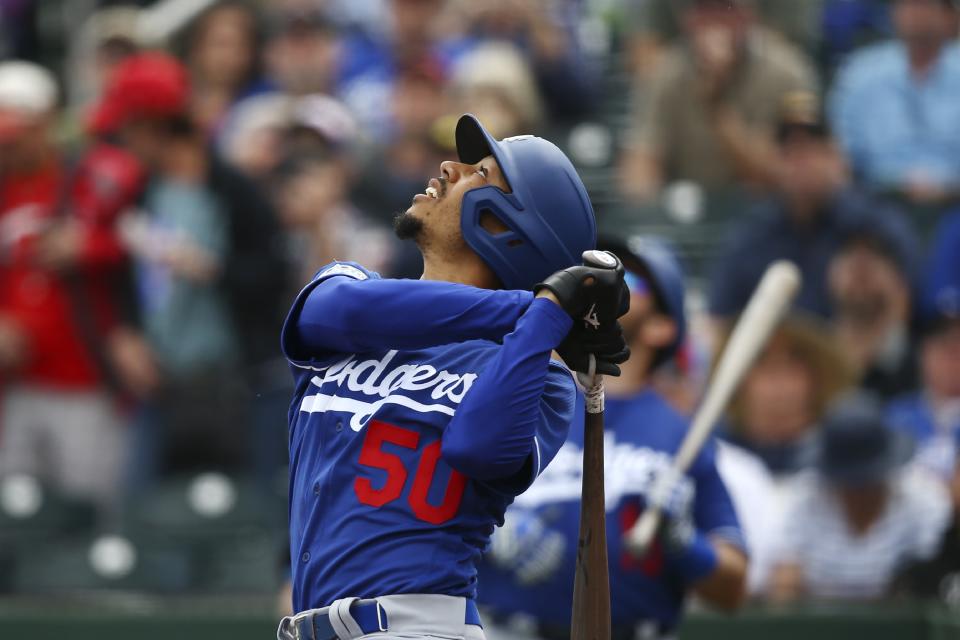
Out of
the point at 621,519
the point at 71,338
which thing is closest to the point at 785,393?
the point at 621,519

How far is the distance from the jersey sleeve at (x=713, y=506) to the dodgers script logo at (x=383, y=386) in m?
1.82

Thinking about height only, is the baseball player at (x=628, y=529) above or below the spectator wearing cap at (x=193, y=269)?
below

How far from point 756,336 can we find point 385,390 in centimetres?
235

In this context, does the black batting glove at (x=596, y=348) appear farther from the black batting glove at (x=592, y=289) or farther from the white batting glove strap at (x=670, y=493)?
the white batting glove strap at (x=670, y=493)

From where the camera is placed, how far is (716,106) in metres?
8.20

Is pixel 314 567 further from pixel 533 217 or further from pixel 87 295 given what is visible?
pixel 87 295

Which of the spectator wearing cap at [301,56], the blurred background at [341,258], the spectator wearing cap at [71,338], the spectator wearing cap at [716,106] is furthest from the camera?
the spectator wearing cap at [301,56]

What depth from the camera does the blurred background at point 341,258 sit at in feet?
22.3

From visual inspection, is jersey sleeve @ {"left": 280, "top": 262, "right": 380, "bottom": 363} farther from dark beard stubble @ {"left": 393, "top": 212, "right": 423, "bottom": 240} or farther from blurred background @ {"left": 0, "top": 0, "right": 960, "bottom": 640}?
blurred background @ {"left": 0, "top": 0, "right": 960, "bottom": 640}

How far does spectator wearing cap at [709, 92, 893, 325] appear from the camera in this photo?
7496 millimetres

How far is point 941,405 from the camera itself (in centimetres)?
708

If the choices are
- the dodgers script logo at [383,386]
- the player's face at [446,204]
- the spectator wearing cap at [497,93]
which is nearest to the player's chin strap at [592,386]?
the dodgers script logo at [383,386]

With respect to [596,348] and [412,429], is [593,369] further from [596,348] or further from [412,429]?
[412,429]

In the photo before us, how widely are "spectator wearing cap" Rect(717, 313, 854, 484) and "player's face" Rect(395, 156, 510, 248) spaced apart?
3653mm
